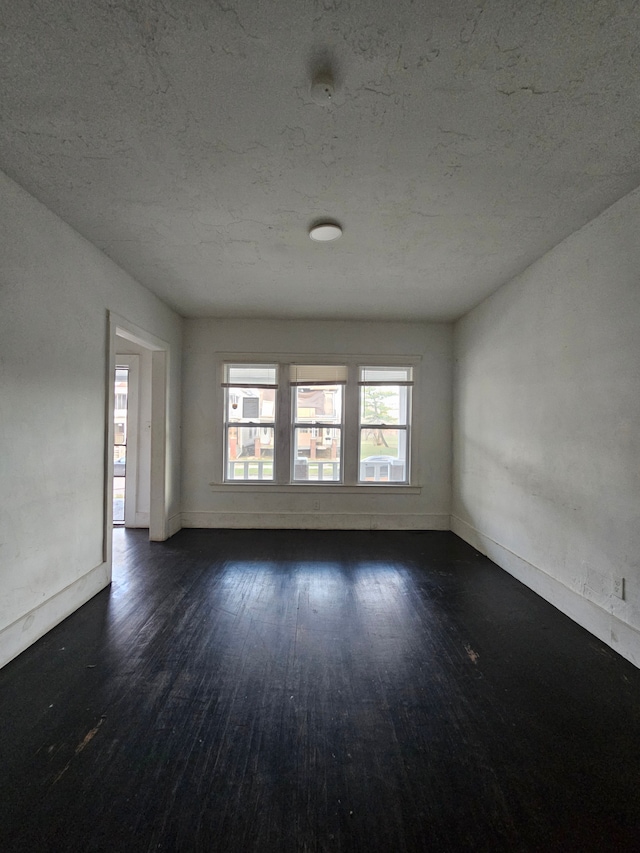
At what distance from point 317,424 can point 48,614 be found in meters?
3.33

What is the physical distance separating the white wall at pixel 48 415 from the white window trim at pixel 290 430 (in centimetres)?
184

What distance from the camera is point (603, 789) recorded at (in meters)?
1.40

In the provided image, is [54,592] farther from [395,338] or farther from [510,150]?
[395,338]

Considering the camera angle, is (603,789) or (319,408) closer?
(603,789)

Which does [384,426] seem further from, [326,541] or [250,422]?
[250,422]

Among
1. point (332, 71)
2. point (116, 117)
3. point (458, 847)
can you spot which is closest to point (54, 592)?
point (458, 847)

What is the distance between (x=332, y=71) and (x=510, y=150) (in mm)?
984

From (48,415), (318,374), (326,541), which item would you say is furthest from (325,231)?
(326,541)

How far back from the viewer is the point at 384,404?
16.3 feet

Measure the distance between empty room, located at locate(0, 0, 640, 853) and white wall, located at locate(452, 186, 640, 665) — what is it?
0.02 meters

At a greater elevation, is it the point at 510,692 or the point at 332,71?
the point at 332,71

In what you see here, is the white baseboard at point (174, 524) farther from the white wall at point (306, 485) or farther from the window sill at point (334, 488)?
the window sill at point (334, 488)

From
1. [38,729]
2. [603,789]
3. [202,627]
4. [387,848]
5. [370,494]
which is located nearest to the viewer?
[387,848]

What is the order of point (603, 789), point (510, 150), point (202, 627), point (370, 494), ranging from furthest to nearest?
point (370, 494) < point (202, 627) < point (510, 150) < point (603, 789)
